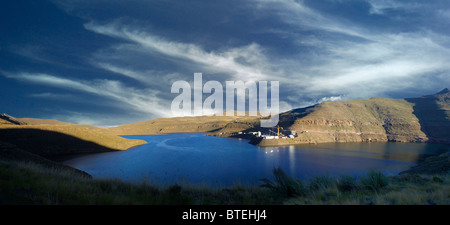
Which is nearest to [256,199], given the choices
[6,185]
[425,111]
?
[6,185]

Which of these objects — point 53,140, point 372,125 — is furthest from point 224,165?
point 372,125

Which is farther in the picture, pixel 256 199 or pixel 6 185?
pixel 256 199

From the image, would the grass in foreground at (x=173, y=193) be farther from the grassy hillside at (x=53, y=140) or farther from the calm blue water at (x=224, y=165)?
the grassy hillside at (x=53, y=140)

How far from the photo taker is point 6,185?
3736 millimetres

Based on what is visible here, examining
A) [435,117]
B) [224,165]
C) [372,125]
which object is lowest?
[224,165]

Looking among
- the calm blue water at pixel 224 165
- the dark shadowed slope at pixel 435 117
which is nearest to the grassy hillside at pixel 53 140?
the calm blue water at pixel 224 165

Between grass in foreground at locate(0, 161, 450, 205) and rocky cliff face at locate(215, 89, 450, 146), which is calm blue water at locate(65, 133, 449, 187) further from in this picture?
rocky cliff face at locate(215, 89, 450, 146)

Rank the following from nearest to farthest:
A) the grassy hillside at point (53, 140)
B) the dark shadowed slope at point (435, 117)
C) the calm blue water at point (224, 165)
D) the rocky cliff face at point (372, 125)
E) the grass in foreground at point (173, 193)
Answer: the grass in foreground at point (173, 193), the calm blue water at point (224, 165), the grassy hillside at point (53, 140), the dark shadowed slope at point (435, 117), the rocky cliff face at point (372, 125)

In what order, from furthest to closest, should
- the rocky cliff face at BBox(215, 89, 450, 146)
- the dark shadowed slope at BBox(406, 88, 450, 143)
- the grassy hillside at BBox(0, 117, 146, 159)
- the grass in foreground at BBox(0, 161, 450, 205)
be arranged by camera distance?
the rocky cliff face at BBox(215, 89, 450, 146), the dark shadowed slope at BBox(406, 88, 450, 143), the grassy hillside at BBox(0, 117, 146, 159), the grass in foreground at BBox(0, 161, 450, 205)

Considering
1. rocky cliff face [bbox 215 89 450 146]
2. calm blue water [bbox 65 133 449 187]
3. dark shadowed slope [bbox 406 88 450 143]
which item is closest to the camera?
calm blue water [bbox 65 133 449 187]

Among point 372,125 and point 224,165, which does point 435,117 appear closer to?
point 372,125

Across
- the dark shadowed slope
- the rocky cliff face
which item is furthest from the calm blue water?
the dark shadowed slope
